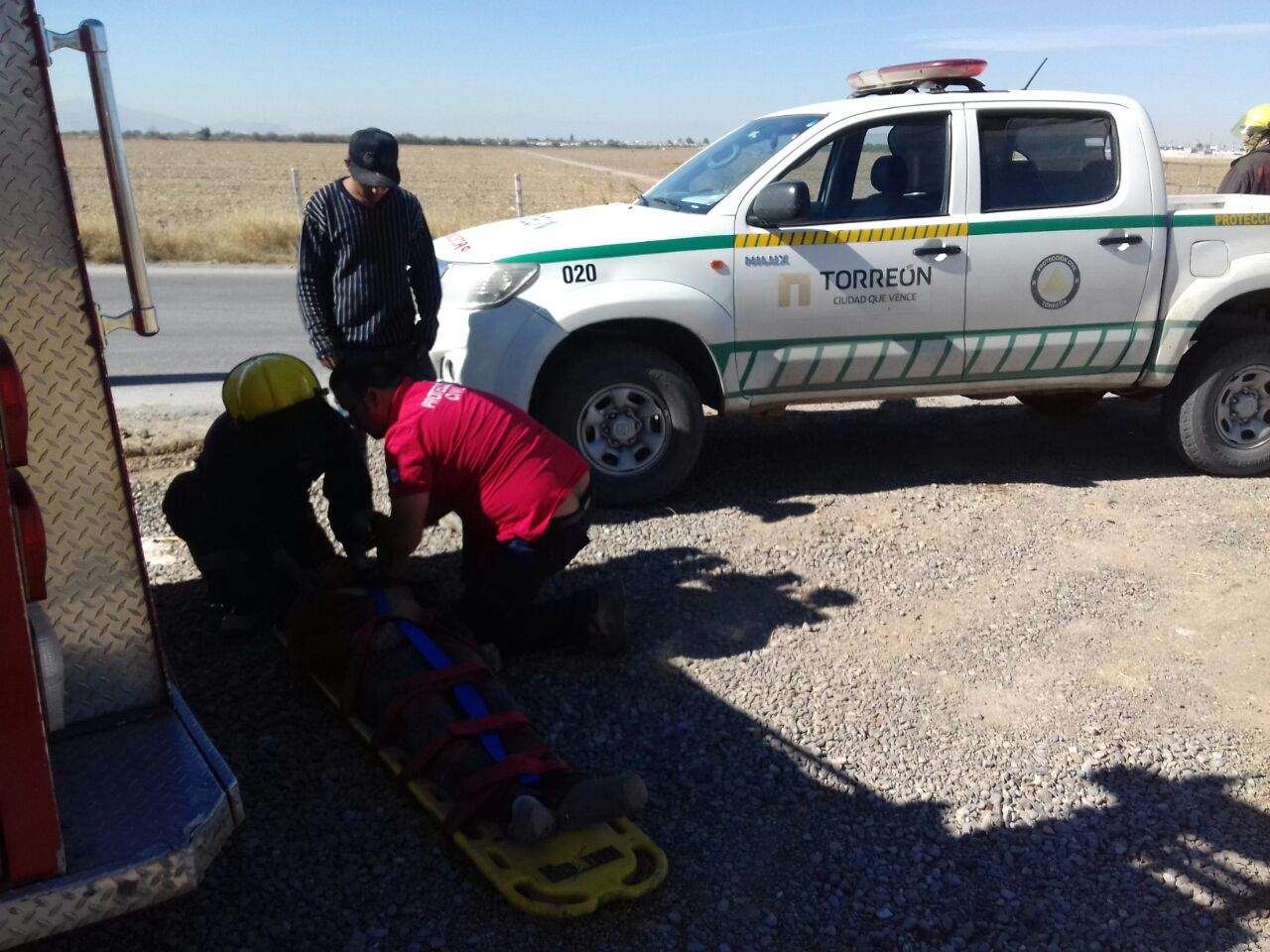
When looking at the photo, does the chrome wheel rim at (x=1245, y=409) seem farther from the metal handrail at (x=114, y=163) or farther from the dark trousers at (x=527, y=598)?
the metal handrail at (x=114, y=163)

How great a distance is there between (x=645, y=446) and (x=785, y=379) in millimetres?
803

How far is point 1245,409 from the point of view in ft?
21.4

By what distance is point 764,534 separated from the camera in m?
5.63

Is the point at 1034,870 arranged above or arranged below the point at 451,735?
below

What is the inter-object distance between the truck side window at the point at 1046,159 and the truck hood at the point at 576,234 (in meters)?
1.51

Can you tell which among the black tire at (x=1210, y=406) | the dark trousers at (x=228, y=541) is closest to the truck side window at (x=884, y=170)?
the black tire at (x=1210, y=406)

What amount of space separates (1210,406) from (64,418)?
5.91 m

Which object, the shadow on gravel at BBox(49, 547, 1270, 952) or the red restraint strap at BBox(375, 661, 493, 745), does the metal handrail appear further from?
the shadow on gravel at BBox(49, 547, 1270, 952)

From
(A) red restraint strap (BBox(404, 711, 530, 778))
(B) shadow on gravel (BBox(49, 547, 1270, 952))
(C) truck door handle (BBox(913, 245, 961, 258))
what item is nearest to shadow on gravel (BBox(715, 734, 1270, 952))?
(B) shadow on gravel (BBox(49, 547, 1270, 952))

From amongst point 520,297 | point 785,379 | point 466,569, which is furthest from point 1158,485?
point 466,569

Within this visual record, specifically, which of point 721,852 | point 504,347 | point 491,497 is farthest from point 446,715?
point 504,347

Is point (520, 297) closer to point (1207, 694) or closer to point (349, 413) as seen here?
point (349, 413)

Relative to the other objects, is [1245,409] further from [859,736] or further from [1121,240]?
[859,736]

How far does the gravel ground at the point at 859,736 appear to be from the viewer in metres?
3.03
